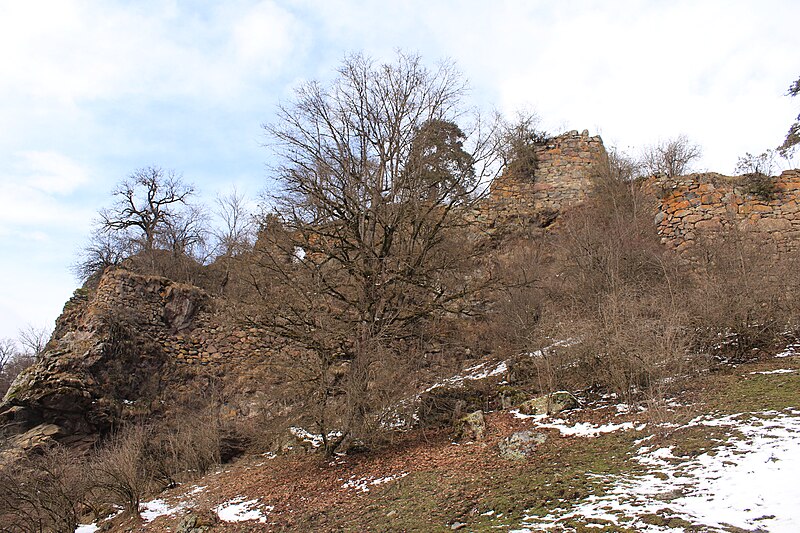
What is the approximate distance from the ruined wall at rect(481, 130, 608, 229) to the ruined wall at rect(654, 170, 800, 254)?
3586 mm

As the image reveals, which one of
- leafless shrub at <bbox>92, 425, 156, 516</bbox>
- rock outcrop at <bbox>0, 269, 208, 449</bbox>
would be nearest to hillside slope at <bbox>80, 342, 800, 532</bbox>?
leafless shrub at <bbox>92, 425, 156, 516</bbox>

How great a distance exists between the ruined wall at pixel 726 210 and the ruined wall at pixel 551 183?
3586 mm

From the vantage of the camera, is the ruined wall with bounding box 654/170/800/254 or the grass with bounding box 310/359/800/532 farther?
the ruined wall with bounding box 654/170/800/254

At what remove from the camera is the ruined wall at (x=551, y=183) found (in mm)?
17781

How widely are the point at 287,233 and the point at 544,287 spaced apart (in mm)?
5886

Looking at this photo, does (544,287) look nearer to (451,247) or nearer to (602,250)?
(602,250)

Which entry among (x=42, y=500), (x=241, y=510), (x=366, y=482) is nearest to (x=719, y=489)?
(x=366, y=482)

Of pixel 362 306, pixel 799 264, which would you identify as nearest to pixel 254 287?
pixel 362 306

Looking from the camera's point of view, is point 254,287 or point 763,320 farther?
point 254,287

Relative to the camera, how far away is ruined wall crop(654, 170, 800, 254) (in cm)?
1373

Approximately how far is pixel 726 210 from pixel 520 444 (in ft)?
34.7

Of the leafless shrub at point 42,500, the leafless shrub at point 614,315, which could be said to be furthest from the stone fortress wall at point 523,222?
the leafless shrub at point 42,500

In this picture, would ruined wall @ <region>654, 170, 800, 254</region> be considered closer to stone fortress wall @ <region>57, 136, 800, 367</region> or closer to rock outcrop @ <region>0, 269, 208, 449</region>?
stone fortress wall @ <region>57, 136, 800, 367</region>

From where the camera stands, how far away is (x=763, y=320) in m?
8.62
